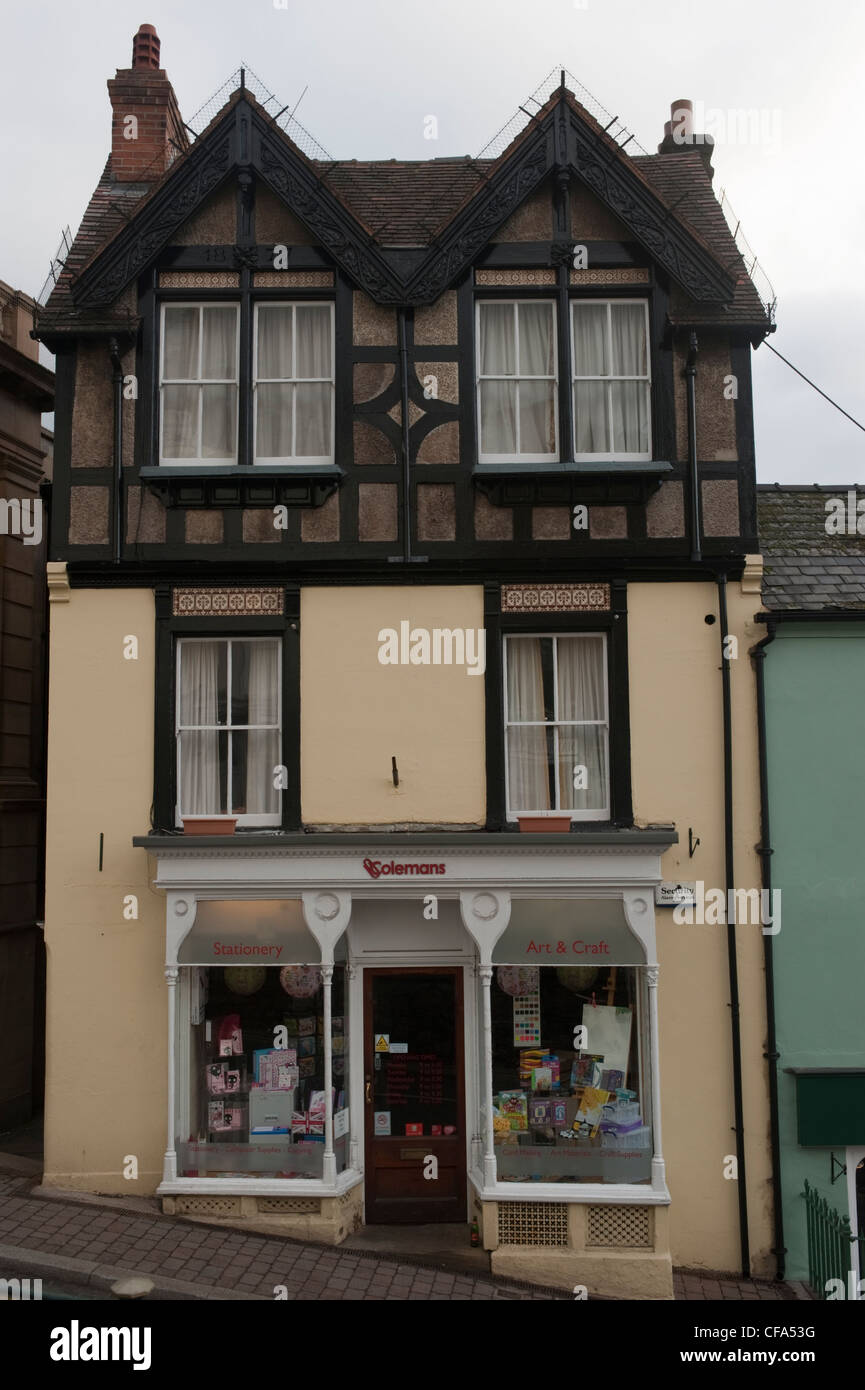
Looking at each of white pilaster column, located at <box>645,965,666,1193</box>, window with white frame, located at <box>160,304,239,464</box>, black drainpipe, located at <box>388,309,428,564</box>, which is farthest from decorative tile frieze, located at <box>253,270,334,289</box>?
white pilaster column, located at <box>645,965,666,1193</box>

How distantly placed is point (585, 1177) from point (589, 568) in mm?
6107

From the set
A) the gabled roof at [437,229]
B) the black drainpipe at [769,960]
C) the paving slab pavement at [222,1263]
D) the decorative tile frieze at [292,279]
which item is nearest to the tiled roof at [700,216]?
the gabled roof at [437,229]

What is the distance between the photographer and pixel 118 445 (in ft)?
37.5

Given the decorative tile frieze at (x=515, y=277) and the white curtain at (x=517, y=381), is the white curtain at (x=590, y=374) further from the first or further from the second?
the decorative tile frieze at (x=515, y=277)

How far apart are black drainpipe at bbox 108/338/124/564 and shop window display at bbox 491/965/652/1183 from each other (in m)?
6.12

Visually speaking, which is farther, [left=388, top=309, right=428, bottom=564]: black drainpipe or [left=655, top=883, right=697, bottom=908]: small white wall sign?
[left=388, top=309, right=428, bottom=564]: black drainpipe

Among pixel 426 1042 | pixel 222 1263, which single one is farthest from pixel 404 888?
pixel 222 1263

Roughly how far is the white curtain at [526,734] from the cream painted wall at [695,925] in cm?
98

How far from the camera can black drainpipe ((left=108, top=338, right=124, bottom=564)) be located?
1140 cm

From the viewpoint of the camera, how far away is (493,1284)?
9.97 meters

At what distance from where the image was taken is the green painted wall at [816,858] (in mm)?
10953

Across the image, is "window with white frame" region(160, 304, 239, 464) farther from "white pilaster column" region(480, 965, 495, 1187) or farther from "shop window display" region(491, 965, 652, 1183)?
"shop window display" region(491, 965, 652, 1183)

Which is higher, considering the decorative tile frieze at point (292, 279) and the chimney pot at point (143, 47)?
the chimney pot at point (143, 47)

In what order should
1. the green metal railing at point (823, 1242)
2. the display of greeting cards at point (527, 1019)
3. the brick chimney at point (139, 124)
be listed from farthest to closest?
Answer: the brick chimney at point (139, 124) → the display of greeting cards at point (527, 1019) → the green metal railing at point (823, 1242)
